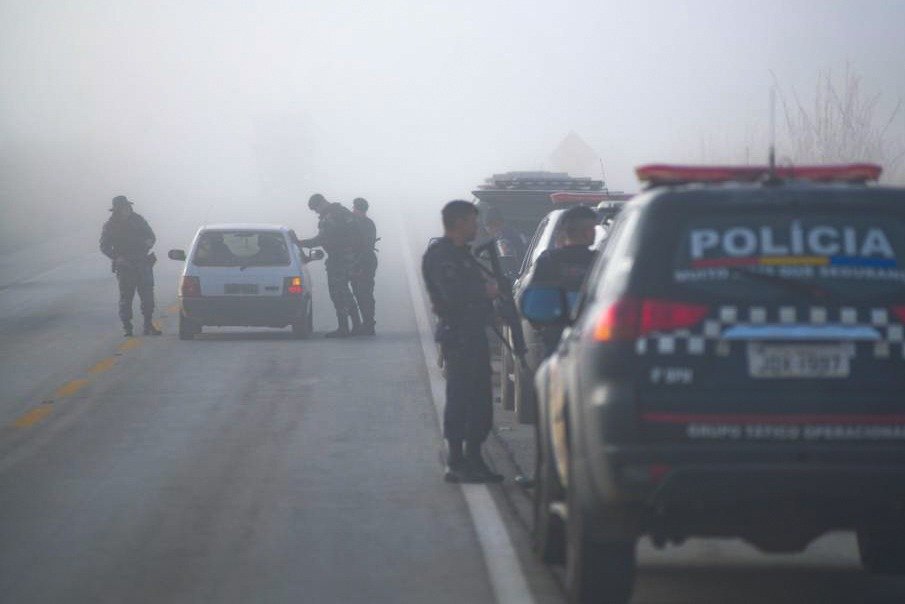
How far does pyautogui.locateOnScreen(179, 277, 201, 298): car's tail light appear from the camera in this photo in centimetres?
2359

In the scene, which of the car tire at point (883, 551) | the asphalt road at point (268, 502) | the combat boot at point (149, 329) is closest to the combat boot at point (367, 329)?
the combat boot at point (149, 329)

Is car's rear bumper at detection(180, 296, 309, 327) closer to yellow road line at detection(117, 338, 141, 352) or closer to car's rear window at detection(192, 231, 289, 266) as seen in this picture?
car's rear window at detection(192, 231, 289, 266)

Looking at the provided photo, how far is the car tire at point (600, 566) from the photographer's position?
23.8 feet

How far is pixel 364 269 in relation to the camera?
952 inches

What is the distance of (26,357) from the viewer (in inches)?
861

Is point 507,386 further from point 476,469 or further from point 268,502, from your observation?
point 268,502

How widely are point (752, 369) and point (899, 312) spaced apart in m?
0.61

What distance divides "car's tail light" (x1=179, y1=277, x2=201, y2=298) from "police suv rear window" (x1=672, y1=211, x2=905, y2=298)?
17.3 meters

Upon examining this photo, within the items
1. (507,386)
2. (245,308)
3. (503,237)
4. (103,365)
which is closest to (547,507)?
(507,386)

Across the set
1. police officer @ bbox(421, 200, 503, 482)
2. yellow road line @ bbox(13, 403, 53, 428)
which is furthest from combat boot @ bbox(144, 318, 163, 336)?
police officer @ bbox(421, 200, 503, 482)

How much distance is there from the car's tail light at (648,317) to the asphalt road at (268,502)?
1664mm

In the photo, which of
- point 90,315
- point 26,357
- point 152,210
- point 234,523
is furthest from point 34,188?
point 234,523

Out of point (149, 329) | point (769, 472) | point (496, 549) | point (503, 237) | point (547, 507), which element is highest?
point (769, 472)

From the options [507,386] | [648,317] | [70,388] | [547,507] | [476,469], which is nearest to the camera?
[648,317]
